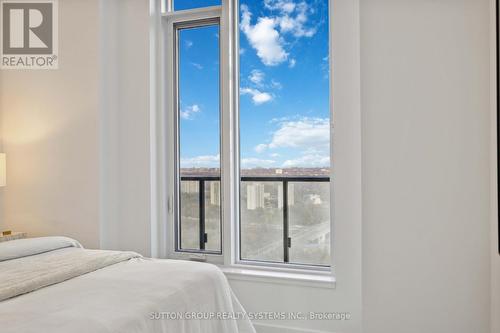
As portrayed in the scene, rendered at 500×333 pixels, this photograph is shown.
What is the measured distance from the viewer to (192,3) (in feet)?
9.64

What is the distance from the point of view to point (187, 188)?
3012 mm

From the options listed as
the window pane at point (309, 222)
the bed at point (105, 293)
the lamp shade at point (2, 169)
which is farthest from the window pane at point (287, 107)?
the lamp shade at point (2, 169)

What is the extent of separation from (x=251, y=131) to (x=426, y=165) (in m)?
1.22

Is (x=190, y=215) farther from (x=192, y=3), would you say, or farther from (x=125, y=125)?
(x=192, y=3)

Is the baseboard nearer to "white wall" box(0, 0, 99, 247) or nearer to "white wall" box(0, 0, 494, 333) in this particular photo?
"white wall" box(0, 0, 494, 333)

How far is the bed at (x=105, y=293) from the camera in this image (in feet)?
4.08

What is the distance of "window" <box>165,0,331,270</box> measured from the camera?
265cm

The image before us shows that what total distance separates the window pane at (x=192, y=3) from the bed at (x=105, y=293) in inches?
75.3

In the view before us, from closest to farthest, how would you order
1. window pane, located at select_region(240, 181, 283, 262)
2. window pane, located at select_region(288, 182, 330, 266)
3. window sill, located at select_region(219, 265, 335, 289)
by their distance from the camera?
window sill, located at select_region(219, 265, 335, 289), window pane, located at select_region(288, 182, 330, 266), window pane, located at select_region(240, 181, 283, 262)

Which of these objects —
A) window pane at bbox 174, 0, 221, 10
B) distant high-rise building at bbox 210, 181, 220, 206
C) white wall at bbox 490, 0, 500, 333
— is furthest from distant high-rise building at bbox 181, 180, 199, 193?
white wall at bbox 490, 0, 500, 333

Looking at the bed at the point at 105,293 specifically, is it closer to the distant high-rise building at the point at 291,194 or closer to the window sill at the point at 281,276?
the window sill at the point at 281,276

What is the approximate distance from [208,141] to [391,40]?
1.46 meters

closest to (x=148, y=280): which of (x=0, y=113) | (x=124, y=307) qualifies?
(x=124, y=307)

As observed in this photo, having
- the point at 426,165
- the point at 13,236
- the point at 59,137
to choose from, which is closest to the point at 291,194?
the point at 426,165
